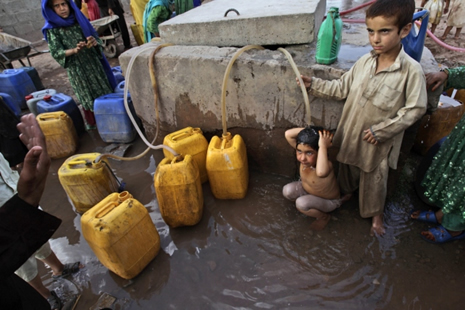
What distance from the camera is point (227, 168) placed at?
2621mm

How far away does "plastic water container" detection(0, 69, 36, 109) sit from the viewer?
530cm

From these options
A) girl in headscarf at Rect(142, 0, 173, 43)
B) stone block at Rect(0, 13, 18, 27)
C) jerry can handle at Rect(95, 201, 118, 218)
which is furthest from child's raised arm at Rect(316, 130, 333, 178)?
stone block at Rect(0, 13, 18, 27)

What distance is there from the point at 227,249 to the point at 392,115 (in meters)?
1.70

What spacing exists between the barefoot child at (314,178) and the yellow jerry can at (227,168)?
1.53 ft

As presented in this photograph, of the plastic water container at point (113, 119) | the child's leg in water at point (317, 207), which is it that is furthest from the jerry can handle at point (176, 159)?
the plastic water container at point (113, 119)

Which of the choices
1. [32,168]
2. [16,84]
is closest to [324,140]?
[32,168]

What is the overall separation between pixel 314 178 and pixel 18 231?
1.98m

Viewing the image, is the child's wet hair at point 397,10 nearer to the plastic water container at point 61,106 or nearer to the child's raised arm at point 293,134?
the child's raised arm at point 293,134

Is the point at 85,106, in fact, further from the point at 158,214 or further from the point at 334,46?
the point at 334,46

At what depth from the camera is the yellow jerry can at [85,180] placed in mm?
2670

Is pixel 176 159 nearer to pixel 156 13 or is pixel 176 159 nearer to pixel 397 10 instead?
pixel 397 10

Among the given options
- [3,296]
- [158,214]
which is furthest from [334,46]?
[3,296]

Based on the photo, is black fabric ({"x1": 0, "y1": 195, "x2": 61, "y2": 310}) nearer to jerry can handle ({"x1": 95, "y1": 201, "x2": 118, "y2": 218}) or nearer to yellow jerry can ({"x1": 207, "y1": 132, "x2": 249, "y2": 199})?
jerry can handle ({"x1": 95, "y1": 201, "x2": 118, "y2": 218})

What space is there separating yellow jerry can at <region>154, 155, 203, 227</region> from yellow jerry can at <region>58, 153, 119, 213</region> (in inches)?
28.5
